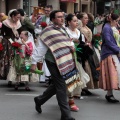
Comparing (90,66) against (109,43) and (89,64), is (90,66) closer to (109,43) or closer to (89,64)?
(89,64)

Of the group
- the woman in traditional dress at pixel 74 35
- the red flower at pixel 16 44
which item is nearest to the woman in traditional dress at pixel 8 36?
the red flower at pixel 16 44

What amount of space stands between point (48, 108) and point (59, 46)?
1.50 meters

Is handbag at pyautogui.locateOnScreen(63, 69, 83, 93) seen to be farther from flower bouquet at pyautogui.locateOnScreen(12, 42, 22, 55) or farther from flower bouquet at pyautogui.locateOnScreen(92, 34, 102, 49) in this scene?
flower bouquet at pyautogui.locateOnScreen(12, 42, 22, 55)

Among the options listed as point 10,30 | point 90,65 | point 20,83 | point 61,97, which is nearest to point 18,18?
point 10,30

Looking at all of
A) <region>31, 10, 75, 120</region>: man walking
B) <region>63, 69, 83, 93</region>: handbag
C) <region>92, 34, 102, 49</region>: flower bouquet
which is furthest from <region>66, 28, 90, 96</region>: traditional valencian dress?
<region>31, 10, 75, 120</region>: man walking

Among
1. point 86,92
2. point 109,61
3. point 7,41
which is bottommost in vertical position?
point 86,92

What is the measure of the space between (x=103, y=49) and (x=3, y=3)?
72.6 ft

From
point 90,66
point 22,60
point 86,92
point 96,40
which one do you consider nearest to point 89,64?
point 90,66

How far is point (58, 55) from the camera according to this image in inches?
255

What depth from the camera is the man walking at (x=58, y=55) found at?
6410 mm

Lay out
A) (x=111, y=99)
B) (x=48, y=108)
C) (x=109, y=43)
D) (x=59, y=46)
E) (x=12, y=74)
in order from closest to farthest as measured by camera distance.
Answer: (x=59, y=46)
(x=48, y=108)
(x=109, y=43)
(x=111, y=99)
(x=12, y=74)

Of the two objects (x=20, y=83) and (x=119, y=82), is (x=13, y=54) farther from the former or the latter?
(x=119, y=82)

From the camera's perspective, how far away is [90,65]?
8758 millimetres

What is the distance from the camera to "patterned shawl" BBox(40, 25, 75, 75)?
6.47m
